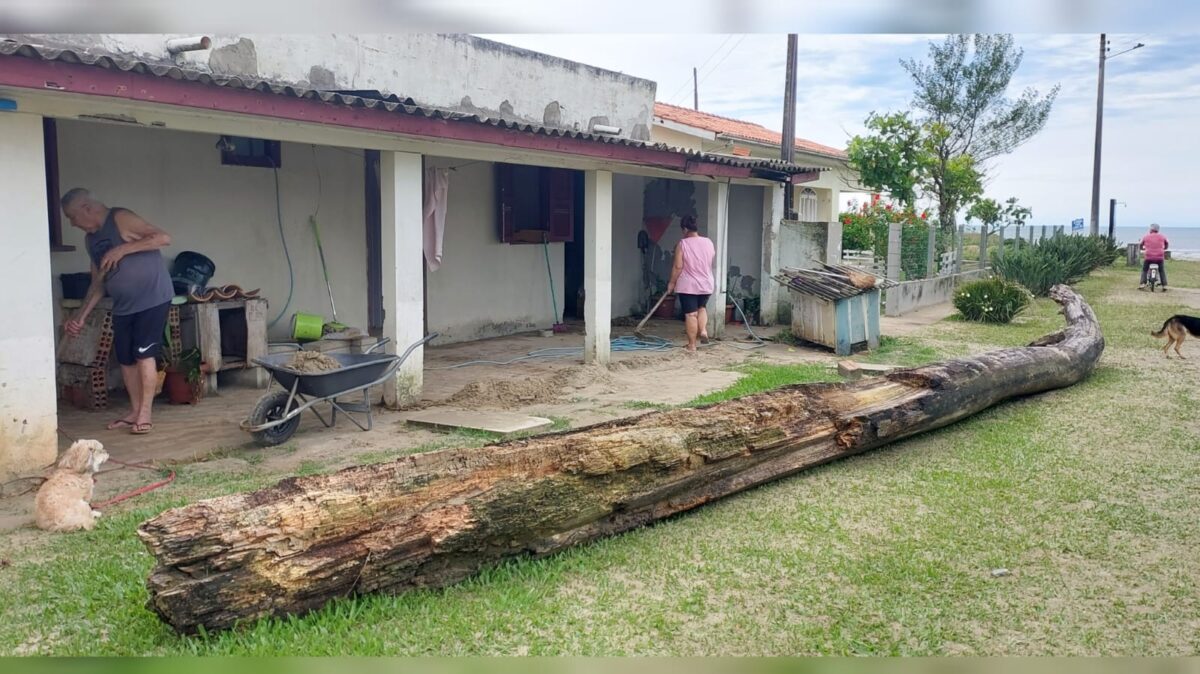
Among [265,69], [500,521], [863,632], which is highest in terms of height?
[265,69]

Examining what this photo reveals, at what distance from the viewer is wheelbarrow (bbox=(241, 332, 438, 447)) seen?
6227mm

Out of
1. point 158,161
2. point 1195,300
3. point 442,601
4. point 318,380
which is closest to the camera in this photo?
point 442,601

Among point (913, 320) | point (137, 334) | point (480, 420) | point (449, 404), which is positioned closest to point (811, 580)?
point (480, 420)

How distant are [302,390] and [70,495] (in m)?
1.92

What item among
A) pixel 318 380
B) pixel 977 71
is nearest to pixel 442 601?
pixel 318 380

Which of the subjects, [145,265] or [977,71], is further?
[977,71]

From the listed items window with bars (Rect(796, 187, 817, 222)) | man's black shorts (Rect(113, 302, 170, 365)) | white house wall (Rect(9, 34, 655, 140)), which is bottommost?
man's black shorts (Rect(113, 302, 170, 365))

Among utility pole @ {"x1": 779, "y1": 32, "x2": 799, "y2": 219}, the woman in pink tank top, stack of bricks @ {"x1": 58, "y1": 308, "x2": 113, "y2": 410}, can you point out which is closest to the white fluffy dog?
stack of bricks @ {"x1": 58, "y1": 308, "x2": 113, "y2": 410}

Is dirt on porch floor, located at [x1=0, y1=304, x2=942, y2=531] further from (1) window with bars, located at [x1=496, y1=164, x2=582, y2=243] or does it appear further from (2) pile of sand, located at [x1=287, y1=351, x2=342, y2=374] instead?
(1) window with bars, located at [x1=496, y1=164, x2=582, y2=243]

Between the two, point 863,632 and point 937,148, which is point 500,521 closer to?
point 863,632

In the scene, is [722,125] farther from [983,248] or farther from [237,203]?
[237,203]

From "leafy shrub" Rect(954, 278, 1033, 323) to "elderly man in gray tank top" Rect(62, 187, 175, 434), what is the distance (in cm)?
1264

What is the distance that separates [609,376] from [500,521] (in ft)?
17.7

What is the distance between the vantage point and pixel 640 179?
15.2 meters
